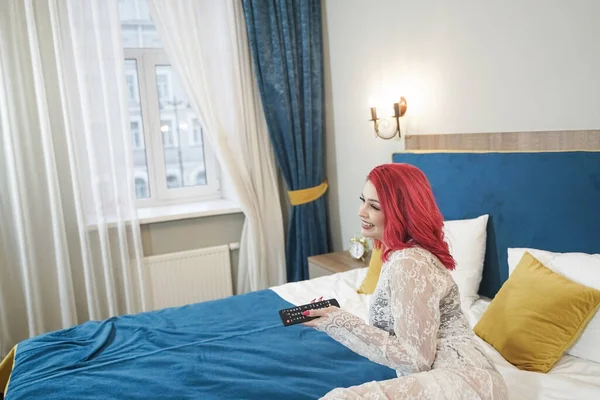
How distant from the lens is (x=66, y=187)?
310cm

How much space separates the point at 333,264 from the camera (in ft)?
10.1

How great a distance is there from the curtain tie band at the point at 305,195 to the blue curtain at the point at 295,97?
0.10ft

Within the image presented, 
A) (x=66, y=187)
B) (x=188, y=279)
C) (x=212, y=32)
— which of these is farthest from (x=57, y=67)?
(x=188, y=279)

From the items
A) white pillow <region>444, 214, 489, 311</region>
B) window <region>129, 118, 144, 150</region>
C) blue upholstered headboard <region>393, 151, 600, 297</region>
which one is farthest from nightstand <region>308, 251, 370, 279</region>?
window <region>129, 118, 144, 150</region>

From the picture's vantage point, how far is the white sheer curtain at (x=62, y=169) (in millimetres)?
2926

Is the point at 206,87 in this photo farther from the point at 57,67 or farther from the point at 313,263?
the point at 313,263

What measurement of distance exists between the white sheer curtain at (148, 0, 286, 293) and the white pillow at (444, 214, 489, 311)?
1.52 metres

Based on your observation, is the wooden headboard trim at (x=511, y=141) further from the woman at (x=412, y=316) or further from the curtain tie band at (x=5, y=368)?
the curtain tie band at (x=5, y=368)

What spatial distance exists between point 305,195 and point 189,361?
1.89 m

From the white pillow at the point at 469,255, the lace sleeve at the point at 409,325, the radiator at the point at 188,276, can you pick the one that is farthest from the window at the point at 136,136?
the lace sleeve at the point at 409,325

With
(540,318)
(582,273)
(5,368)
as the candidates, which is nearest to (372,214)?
(540,318)

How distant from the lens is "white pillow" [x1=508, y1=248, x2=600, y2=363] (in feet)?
5.48

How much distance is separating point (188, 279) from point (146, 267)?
0.29 meters

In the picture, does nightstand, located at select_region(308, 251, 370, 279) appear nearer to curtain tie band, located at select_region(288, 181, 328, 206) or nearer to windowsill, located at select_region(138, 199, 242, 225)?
curtain tie band, located at select_region(288, 181, 328, 206)
